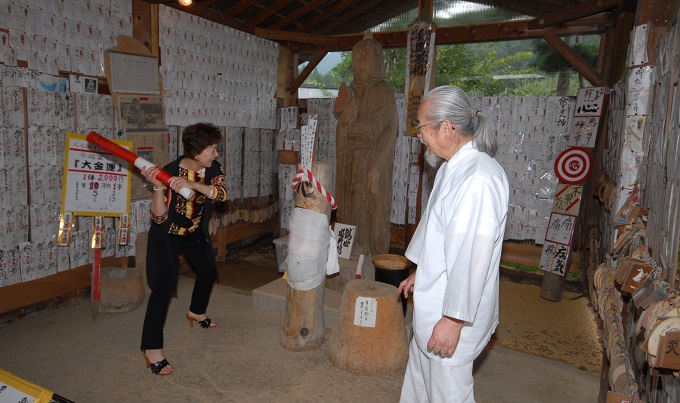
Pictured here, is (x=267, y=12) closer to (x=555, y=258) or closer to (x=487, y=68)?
(x=555, y=258)

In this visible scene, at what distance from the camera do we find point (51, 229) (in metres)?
4.09

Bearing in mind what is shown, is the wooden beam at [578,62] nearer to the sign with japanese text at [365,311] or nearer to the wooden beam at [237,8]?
the wooden beam at [237,8]

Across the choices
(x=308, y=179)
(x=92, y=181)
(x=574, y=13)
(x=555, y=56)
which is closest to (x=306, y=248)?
(x=308, y=179)

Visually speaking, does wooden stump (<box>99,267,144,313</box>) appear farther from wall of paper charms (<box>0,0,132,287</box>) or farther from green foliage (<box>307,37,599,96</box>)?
green foliage (<box>307,37,599,96</box>)

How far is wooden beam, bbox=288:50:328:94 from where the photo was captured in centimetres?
658

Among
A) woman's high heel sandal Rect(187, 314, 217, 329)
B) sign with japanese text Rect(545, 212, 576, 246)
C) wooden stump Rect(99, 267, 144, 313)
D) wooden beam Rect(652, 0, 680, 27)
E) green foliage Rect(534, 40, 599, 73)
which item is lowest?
woman's high heel sandal Rect(187, 314, 217, 329)

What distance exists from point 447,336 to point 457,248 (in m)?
0.36

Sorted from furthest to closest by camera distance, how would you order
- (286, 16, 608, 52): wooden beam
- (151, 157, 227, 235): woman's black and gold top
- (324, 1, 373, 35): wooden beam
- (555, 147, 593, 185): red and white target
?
1. (324, 1, 373, 35): wooden beam
2. (286, 16, 608, 52): wooden beam
3. (555, 147, 593, 185): red and white target
4. (151, 157, 227, 235): woman's black and gold top

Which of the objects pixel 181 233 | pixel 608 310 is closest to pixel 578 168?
pixel 608 310

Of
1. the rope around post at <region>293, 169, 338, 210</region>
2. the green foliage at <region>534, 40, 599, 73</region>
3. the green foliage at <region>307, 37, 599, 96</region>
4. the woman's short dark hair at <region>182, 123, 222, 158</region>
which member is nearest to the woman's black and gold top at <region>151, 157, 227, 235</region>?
the woman's short dark hair at <region>182, 123, 222, 158</region>

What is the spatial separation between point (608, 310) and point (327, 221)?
78.9 inches

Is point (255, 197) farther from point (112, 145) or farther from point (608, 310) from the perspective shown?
point (608, 310)

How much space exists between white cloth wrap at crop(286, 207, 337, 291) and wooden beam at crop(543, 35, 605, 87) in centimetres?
370

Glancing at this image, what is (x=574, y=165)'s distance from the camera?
15.4ft
